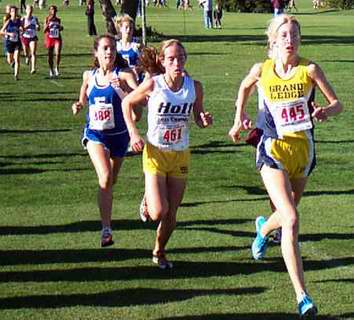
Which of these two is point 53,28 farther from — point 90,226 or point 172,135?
point 172,135

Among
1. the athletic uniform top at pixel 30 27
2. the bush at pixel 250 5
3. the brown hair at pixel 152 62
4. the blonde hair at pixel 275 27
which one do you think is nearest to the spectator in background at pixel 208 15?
the bush at pixel 250 5

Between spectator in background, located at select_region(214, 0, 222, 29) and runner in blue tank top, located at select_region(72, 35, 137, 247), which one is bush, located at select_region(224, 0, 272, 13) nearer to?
spectator in background, located at select_region(214, 0, 222, 29)

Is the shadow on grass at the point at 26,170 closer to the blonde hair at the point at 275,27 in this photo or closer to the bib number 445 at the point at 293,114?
the blonde hair at the point at 275,27

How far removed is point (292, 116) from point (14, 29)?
20156 millimetres

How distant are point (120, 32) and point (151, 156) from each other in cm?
585

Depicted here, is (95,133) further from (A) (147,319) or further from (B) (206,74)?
(B) (206,74)

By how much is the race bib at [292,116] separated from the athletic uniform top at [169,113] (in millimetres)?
1031

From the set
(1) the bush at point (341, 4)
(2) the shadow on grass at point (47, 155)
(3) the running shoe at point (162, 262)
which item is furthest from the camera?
(1) the bush at point (341, 4)

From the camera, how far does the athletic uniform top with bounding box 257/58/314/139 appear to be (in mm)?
7785

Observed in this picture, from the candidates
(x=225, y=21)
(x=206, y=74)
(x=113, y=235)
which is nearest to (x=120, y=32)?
(x=113, y=235)


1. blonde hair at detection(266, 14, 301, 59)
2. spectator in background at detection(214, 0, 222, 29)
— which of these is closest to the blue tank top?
blonde hair at detection(266, 14, 301, 59)

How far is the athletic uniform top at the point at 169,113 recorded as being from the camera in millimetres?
8602

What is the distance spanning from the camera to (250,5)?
79.0m

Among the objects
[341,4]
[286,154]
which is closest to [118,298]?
[286,154]
